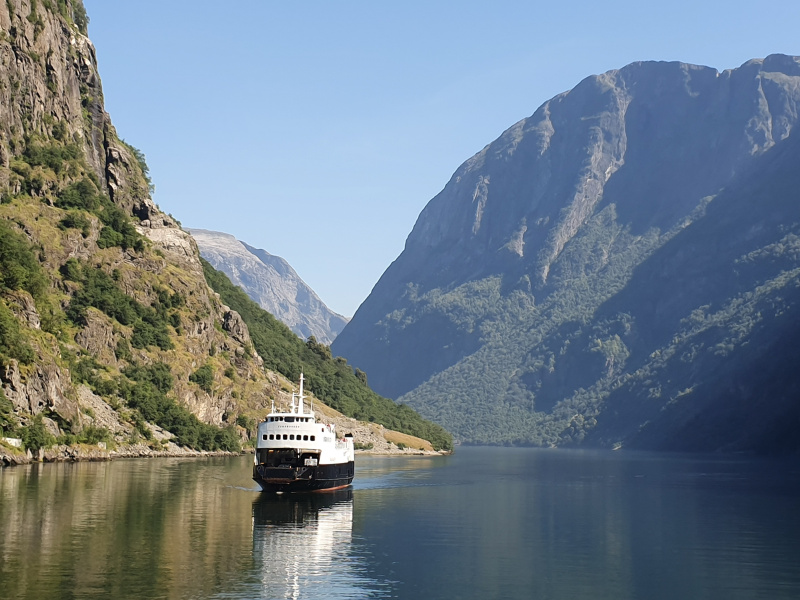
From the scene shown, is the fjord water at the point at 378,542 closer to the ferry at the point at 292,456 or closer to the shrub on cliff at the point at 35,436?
the ferry at the point at 292,456

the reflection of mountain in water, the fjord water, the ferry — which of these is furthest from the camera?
the ferry

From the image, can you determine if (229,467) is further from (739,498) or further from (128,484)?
(739,498)

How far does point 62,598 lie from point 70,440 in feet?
391

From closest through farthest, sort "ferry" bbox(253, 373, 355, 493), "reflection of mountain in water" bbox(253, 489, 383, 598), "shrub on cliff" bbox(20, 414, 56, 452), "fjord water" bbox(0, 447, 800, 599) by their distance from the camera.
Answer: "reflection of mountain in water" bbox(253, 489, 383, 598)
"fjord water" bbox(0, 447, 800, 599)
"ferry" bbox(253, 373, 355, 493)
"shrub on cliff" bbox(20, 414, 56, 452)

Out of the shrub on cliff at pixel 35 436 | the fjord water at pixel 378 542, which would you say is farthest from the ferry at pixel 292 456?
the shrub on cliff at pixel 35 436

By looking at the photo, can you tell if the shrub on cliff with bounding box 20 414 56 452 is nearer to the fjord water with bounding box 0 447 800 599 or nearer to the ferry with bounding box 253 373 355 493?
the fjord water with bounding box 0 447 800 599

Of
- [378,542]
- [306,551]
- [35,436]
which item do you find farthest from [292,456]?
[35,436]

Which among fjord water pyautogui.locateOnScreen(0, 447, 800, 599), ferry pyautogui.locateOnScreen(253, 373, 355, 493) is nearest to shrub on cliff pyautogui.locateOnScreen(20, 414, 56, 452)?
fjord water pyautogui.locateOnScreen(0, 447, 800, 599)

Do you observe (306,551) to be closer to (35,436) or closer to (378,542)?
(378,542)

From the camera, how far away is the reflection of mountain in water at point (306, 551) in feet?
219

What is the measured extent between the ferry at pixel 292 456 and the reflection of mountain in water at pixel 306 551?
4407mm

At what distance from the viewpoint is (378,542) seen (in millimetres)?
88500

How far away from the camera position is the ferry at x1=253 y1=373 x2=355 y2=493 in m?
127

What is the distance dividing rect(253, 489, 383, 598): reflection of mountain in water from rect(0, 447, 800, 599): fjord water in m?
0.20
